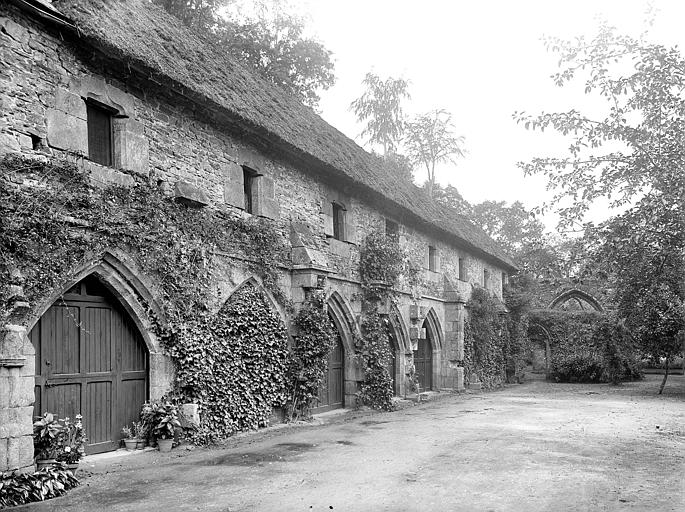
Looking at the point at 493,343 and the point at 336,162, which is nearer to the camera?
the point at 336,162

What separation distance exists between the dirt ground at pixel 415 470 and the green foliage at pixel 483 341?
9.20 meters

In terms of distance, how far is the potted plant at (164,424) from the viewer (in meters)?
9.25

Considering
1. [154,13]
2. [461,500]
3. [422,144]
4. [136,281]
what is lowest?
[461,500]

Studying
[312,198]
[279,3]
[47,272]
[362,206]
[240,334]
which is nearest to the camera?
[47,272]

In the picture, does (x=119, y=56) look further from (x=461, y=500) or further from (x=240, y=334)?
(x=461, y=500)

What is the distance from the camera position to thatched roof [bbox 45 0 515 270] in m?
9.03

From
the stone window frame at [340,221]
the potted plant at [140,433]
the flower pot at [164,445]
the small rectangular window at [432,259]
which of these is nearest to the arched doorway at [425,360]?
the small rectangular window at [432,259]

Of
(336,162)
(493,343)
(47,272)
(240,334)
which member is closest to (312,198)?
(336,162)

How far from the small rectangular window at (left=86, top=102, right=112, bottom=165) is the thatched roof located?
0.80 meters

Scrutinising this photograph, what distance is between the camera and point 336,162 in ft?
47.6

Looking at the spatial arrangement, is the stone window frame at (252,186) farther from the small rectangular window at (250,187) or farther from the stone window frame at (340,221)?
the stone window frame at (340,221)

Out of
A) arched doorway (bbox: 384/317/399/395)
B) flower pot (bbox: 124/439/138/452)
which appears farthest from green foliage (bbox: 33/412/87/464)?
arched doorway (bbox: 384/317/399/395)

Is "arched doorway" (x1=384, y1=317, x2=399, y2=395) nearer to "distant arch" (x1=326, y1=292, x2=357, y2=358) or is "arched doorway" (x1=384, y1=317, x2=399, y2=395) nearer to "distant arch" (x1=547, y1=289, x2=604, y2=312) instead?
"distant arch" (x1=326, y1=292, x2=357, y2=358)

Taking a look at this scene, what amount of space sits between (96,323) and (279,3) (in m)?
21.9
